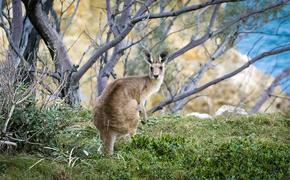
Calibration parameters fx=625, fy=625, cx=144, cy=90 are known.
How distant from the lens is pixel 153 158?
22.2 ft

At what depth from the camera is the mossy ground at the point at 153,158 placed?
616 centimetres

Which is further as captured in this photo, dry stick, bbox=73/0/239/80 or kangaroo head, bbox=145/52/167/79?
kangaroo head, bbox=145/52/167/79

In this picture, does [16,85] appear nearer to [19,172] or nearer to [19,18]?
[19,172]

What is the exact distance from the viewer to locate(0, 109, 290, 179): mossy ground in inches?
242

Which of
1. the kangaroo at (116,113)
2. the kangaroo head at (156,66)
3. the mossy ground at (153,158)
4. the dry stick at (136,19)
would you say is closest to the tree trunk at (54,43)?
the dry stick at (136,19)

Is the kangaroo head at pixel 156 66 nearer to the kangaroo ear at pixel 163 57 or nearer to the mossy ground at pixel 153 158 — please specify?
the kangaroo ear at pixel 163 57

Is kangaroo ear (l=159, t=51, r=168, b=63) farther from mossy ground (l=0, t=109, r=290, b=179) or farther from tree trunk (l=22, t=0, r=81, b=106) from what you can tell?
mossy ground (l=0, t=109, r=290, b=179)

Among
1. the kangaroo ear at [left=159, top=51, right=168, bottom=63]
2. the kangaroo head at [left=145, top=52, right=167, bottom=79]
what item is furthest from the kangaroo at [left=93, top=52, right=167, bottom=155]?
the kangaroo ear at [left=159, top=51, right=168, bottom=63]

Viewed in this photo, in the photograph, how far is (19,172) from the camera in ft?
19.7

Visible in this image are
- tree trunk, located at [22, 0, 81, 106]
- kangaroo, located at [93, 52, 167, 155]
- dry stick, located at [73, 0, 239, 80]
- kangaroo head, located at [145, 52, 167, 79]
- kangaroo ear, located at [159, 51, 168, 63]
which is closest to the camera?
kangaroo, located at [93, 52, 167, 155]

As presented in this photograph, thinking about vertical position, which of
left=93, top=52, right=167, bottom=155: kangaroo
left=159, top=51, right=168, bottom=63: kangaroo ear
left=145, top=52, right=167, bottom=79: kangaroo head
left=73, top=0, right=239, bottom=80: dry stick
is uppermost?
left=73, top=0, right=239, bottom=80: dry stick

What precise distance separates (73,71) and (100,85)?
90.9 inches

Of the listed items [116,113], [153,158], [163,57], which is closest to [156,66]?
[163,57]

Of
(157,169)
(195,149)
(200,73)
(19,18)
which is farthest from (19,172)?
(200,73)
